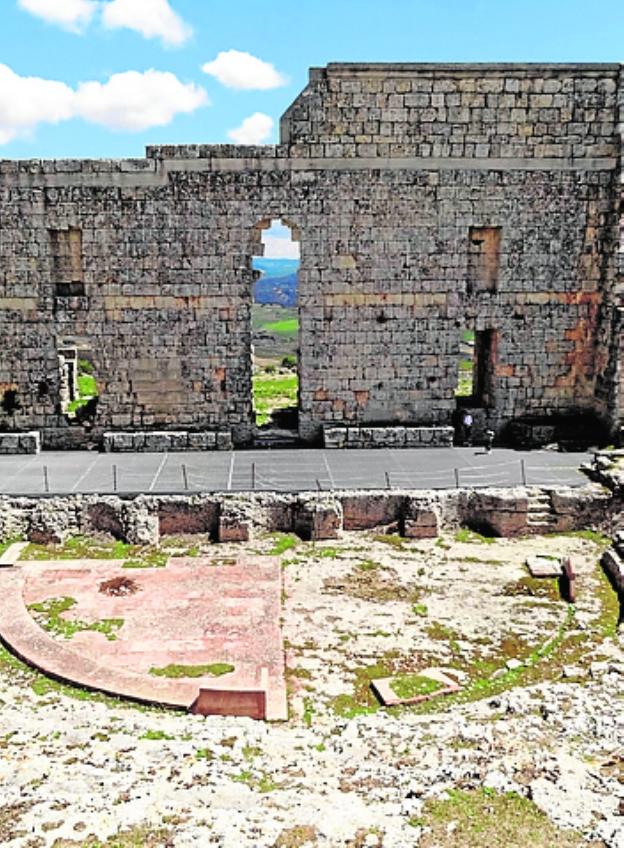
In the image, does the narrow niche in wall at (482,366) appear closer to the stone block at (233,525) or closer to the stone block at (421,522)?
the stone block at (421,522)

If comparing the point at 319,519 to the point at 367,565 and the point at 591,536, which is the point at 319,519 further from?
the point at 591,536

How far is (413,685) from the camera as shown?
32.6 ft

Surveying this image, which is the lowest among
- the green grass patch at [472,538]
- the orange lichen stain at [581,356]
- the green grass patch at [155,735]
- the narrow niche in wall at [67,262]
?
the green grass patch at [155,735]

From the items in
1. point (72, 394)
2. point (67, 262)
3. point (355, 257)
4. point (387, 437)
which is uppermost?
point (355, 257)

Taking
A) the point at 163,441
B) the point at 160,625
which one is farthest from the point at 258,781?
the point at 163,441

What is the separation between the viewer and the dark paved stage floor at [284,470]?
15797mm

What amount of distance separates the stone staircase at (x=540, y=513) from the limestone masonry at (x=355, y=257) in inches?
163

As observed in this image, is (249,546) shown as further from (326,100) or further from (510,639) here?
(326,100)

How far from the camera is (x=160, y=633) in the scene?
37.1 feet

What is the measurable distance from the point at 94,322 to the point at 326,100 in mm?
7597

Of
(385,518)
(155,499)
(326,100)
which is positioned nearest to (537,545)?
(385,518)

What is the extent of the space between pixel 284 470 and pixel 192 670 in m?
7.17

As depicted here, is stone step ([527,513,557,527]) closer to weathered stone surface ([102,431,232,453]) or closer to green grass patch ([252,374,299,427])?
weathered stone surface ([102,431,232,453])

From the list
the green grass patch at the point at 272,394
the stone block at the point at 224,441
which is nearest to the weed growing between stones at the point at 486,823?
the stone block at the point at 224,441
